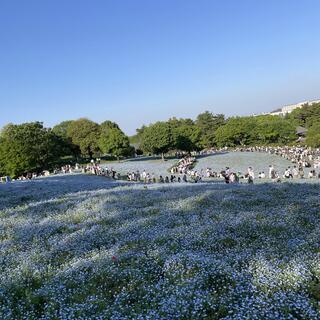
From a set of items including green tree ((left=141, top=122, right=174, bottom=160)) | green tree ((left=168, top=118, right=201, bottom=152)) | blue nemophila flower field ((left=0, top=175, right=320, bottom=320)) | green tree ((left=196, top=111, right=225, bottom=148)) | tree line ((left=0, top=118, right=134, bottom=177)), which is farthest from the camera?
green tree ((left=196, top=111, right=225, bottom=148))

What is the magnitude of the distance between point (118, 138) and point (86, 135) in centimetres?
2290

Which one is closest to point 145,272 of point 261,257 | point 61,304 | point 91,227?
point 61,304

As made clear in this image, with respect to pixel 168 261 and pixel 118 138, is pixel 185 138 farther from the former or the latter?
pixel 168 261

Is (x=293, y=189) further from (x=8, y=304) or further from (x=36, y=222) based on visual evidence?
(x=8, y=304)

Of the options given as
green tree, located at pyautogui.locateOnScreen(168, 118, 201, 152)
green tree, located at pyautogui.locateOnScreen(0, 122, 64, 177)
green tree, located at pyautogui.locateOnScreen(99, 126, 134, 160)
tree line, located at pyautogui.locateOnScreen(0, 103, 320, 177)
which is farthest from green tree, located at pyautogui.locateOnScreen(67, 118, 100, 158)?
green tree, located at pyautogui.locateOnScreen(168, 118, 201, 152)

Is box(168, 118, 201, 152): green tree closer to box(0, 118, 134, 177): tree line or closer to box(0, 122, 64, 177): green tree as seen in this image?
box(0, 118, 134, 177): tree line

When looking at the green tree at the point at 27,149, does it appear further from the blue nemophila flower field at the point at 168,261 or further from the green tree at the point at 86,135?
the blue nemophila flower field at the point at 168,261

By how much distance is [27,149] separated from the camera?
81.4m

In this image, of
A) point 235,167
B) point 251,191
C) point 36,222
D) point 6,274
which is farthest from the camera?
point 235,167

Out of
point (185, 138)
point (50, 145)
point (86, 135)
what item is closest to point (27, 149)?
point (50, 145)

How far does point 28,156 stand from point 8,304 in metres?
74.4

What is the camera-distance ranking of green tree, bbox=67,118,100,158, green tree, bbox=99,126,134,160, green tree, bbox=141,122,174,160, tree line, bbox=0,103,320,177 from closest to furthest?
1. tree line, bbox=0,103,320,177
2. green tree, bbox=99,126,134,160
3. green tree, bbox=141,122,174,160
4. green tree, bbox=67,118,100,158

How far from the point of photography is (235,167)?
69.6m

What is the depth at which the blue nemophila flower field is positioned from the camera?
894 centimetres
